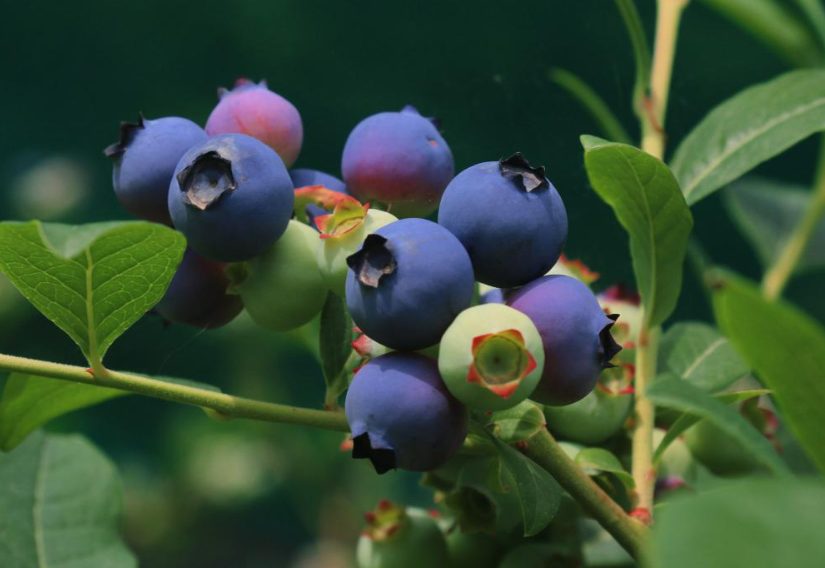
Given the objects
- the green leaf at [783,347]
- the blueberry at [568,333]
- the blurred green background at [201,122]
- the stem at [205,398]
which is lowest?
the blurred green background at [201,122]

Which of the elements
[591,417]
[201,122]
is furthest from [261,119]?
[201,122]

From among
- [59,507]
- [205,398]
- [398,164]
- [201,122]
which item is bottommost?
[201,122]

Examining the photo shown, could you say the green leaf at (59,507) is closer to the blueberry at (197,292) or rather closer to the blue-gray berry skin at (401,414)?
the blueberry at (197,292)

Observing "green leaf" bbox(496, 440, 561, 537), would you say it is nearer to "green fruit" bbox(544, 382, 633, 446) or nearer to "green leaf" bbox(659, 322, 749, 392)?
"green fruit" bbox(544, 382, 633, 446)

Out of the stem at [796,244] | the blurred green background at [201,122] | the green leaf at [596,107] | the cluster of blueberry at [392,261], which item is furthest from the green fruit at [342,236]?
the blurred green background at [201,122]

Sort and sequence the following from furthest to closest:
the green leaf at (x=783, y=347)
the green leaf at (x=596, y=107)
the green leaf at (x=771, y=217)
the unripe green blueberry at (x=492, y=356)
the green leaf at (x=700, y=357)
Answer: the green leaf at (x=771, y=217) < the green leaf at (x=596, y=107) < the green leaf at (x=700, y=357) < the unripe green blueberry at (x=492, y=356) < the green leaf at (x=783, y=347)

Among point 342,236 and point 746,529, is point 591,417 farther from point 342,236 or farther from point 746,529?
point 746,529
